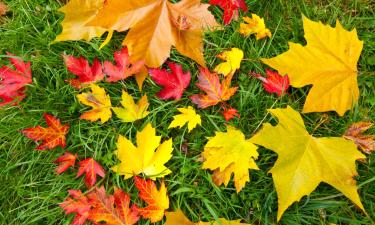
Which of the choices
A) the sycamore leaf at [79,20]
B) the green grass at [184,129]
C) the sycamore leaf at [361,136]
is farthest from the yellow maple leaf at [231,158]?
the sycamore leaf at [79,20]

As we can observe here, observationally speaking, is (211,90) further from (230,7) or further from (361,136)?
(361,136)

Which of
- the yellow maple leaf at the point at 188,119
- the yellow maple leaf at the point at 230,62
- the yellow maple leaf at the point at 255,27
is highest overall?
the yellow maple leaf at the point at 255,27

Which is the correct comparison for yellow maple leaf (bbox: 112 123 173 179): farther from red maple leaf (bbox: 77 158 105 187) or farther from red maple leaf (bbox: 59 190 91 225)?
red maple leaf (bbox: 59 190 91 225)

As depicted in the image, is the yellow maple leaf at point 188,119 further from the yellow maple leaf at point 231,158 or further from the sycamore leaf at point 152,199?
the sycamore leaf at point 152,199

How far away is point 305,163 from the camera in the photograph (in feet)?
4.83

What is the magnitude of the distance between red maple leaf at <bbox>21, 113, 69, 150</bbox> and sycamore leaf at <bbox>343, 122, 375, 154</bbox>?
4.06ft

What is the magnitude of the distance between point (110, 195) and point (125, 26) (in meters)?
0.72

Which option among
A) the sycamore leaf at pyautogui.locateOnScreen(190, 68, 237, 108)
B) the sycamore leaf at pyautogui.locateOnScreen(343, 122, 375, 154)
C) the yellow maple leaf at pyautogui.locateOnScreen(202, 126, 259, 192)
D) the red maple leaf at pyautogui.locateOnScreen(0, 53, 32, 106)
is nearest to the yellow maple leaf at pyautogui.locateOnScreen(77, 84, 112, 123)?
the red maple leaf at pyautogui.locateOnScreen(0, 53, 32, 106)

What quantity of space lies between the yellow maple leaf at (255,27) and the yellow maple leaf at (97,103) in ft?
2.37

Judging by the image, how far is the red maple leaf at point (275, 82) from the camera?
1744 millimetres

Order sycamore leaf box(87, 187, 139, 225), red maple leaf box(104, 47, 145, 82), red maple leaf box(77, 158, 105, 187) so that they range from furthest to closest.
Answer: red maple leaf box(104, 47, 145, 82) → red maple leaf box(77, 158, 105, 187) → sycamore leaf box(87, 187, 139, 225)

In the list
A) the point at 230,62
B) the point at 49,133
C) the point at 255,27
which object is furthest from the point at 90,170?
the point at 255,27

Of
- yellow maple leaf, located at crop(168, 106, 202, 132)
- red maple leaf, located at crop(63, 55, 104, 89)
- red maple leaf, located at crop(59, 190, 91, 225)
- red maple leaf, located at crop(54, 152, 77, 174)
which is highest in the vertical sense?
red maple leaf, located at crop(63, 55, 104, 89)

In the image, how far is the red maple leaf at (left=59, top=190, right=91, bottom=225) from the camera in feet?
5.25
